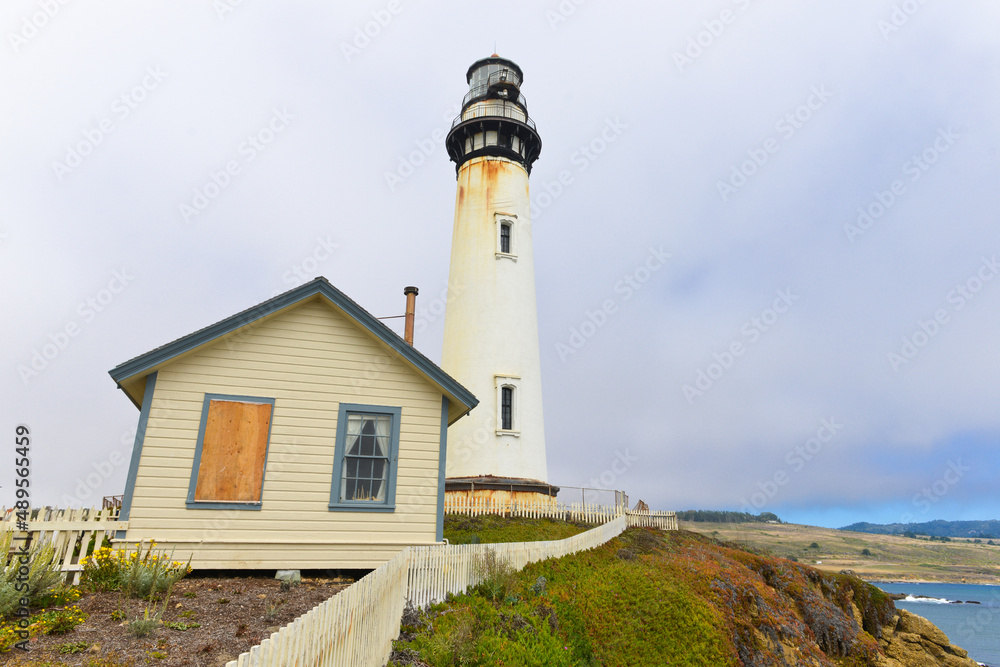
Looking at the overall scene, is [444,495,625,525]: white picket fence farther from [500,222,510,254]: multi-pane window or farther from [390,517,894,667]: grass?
[500,222,510,254]: multi-pane window

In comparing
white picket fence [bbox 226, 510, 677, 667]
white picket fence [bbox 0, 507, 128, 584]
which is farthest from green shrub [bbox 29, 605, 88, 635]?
white picket fence [bbox 226, 510, 677, 667]

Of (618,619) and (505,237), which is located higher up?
(505,237)

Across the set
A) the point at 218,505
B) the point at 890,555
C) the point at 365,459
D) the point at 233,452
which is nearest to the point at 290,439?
the point at 233,452

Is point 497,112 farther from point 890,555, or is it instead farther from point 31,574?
point 890,555

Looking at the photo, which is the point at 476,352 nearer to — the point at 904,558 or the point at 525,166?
the point at 525,166

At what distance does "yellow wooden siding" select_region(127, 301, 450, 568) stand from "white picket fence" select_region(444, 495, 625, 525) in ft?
29.8

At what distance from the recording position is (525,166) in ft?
83.7

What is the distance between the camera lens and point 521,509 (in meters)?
20.4

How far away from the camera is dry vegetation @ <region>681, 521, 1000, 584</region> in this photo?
101 m

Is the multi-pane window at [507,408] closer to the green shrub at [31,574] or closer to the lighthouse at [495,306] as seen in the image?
the lighthouse at [495,306]

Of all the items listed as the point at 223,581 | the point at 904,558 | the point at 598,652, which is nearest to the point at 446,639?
the point at 598,652

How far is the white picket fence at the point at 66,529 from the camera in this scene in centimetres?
854

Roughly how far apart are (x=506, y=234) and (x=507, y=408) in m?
7.31

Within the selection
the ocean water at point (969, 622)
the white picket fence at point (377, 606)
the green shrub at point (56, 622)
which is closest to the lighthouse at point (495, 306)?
the white picket fence at point (377, 606)
